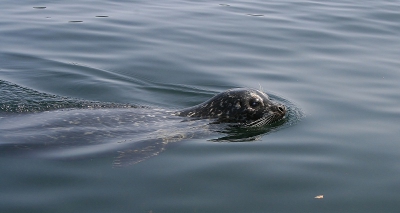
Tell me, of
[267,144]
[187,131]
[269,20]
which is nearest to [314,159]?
[267,144]

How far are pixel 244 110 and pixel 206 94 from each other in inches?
70.0

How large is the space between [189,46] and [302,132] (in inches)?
239

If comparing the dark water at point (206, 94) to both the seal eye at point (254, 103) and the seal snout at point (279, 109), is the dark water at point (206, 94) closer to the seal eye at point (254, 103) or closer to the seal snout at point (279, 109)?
the seal snout at point (279, 109)

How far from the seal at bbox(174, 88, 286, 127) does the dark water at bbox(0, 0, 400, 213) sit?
37 centimetres

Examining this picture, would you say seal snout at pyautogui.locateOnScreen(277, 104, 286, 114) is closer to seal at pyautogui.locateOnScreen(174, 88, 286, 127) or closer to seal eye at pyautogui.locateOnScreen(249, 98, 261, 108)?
seal at pyautogui.locateOnScreen(174, 88, 286, 127)

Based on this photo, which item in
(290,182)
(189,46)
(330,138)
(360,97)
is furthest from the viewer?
(189,46)

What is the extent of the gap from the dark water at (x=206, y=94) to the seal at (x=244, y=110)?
0.37 m

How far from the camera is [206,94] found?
11.7m

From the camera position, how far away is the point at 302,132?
9.54m

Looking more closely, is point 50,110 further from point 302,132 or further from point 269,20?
point 269,20

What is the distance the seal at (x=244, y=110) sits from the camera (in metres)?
10.0

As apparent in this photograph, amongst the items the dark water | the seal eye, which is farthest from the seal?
the dark water

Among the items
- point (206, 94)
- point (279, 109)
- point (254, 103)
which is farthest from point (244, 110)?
point (206, 94)

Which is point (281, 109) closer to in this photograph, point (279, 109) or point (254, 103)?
point (279, 109)
